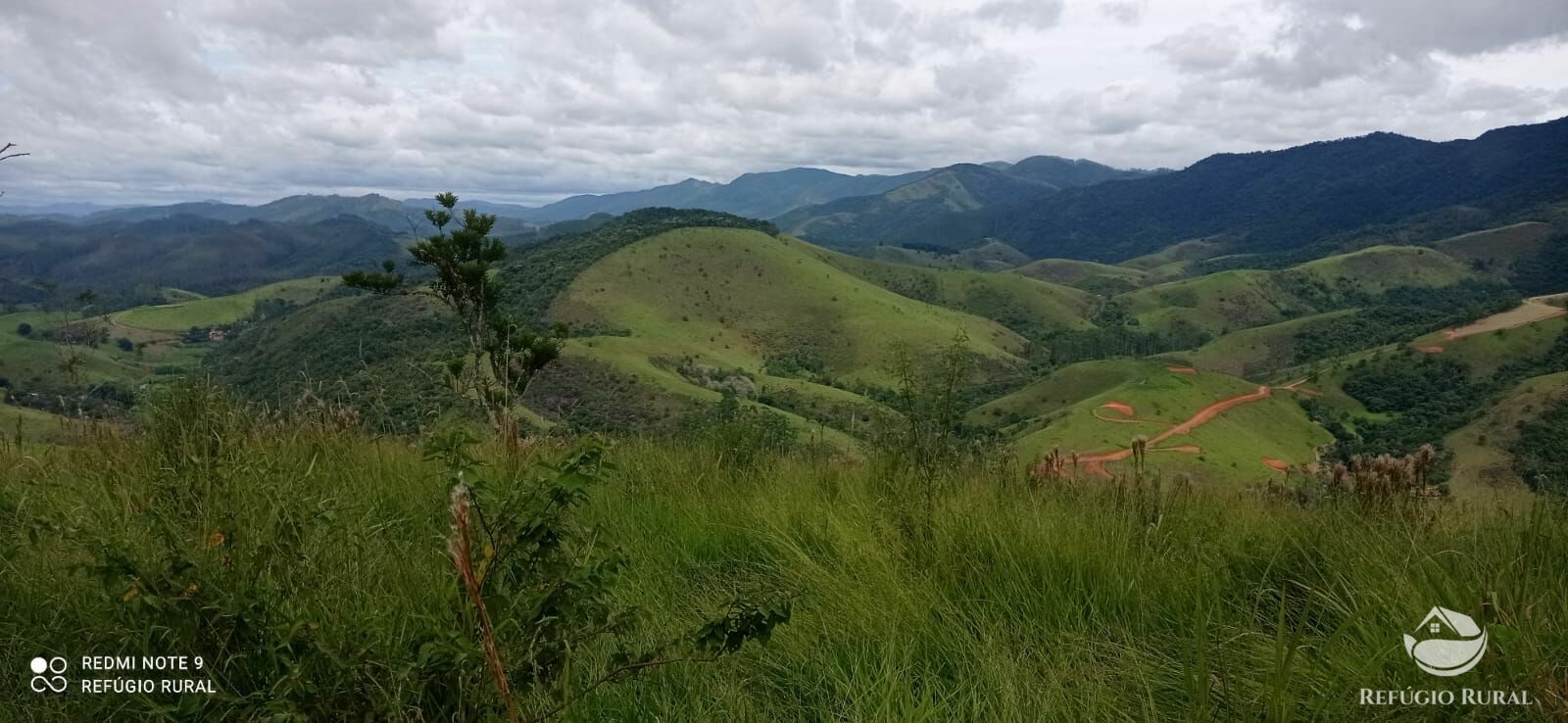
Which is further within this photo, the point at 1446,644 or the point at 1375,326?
the point at 1375,326

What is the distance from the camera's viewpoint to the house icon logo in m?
2.20

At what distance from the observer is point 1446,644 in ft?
7.50

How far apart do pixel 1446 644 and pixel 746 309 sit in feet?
470

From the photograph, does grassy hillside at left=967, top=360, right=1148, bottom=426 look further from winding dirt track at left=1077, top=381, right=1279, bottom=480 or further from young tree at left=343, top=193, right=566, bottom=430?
young tree at left=343, top=193, right=566, bottom=430

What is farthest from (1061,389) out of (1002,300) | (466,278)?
(1002,300)

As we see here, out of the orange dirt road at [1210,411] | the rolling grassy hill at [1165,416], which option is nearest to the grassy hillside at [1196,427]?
the rolling grassy hill at [1165,416]

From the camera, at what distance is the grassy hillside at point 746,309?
411 feet

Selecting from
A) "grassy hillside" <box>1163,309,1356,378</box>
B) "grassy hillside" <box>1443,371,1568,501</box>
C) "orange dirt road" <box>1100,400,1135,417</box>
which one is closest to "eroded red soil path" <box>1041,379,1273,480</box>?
"orange dirt road" <box>1100,400,1135,417</box>

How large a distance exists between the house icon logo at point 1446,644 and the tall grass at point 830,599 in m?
0.04

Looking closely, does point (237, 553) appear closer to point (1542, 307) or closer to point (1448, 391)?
point (1448, 391)

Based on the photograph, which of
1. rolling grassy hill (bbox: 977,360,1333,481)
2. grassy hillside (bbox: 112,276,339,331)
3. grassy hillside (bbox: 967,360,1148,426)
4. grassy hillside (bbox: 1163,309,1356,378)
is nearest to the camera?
rolling grassy hill (bbox: 977,360,1333,481)

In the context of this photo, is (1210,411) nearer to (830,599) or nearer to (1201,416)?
(1201,416)

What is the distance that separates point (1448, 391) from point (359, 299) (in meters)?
164

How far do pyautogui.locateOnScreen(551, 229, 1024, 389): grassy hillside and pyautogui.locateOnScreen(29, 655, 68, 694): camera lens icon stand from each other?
10338 centimetres
